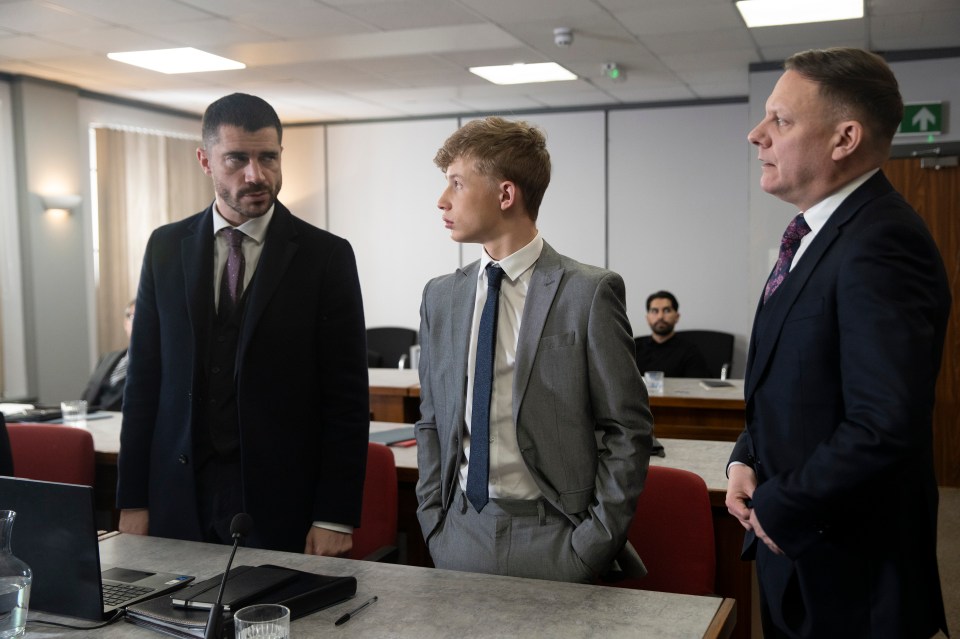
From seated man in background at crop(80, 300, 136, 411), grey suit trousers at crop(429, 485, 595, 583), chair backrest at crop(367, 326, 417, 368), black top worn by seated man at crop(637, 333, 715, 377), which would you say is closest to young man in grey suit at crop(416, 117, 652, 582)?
grey suit trousers at crop(429, 485, 595, 583)

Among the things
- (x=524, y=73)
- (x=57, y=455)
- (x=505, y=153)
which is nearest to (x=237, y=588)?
(x=505, y=153)

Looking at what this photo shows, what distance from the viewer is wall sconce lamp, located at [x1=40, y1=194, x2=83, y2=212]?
279 inches

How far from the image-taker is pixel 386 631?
5.04 feet

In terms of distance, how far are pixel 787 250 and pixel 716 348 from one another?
20.6ft

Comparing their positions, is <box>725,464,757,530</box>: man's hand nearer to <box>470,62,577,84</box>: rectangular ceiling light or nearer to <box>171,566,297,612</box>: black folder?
<box>171,566,297,612</box>: black folder

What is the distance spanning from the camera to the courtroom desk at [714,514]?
275 centimetres

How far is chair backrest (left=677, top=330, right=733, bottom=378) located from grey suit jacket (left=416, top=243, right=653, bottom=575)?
235 inches

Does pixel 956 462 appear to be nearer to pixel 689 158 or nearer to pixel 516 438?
pixel 689 158

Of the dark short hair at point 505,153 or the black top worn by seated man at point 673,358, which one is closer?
the dark short hair at point 505,153

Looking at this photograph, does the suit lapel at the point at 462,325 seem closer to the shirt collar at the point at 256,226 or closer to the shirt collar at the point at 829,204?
the shirt collar at the point at 256,226

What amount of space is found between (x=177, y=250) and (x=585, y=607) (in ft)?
4.43

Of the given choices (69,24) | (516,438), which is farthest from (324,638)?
(69,24)

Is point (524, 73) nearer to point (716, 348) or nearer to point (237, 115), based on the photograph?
point (716, 348)

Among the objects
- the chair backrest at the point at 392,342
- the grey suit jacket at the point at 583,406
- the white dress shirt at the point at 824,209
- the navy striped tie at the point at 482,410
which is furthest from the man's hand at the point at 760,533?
the chair backrest at the point at 392,342
